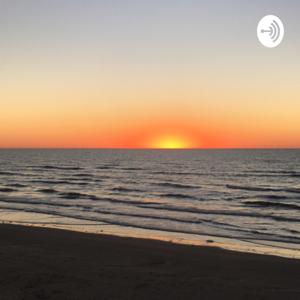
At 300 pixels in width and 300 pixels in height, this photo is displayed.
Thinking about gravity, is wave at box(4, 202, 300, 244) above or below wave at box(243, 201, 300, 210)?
below

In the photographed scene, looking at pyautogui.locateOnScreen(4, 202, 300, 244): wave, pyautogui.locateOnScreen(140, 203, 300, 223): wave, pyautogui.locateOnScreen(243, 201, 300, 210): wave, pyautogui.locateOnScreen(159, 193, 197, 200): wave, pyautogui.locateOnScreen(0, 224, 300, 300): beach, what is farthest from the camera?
pyautogui.locateOnScreen(159, 193, 197, 200): wave

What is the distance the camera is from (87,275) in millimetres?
7609

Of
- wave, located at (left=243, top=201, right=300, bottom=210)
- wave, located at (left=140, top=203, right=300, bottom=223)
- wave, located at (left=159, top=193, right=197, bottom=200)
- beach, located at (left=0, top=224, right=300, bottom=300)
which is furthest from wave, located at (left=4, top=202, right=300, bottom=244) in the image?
wave, located at (left=243, top=201, right=300, bottom=210)

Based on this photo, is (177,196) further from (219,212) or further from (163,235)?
(163,235)

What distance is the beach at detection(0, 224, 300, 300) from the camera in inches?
265

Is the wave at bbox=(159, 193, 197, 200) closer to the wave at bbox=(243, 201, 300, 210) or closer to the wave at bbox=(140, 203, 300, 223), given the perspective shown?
the wave at bbox=(243, 201, 300, 210)

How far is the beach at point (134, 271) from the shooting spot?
674 centimetres

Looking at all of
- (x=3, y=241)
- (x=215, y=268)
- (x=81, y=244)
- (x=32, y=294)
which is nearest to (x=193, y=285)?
(x=215, y=268)

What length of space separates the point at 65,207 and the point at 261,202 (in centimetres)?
1395

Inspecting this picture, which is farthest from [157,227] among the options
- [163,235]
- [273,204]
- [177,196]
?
[177,196]

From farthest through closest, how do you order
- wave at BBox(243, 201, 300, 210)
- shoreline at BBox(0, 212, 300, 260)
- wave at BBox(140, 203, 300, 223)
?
1. wave at BBox(243, 201, 300, 210)
2. wave at BBox(140, 203, 300, 223)
3. shoreline at BBox(0, 212, 300, 260)

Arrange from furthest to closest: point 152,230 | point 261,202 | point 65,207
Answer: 1. point 261,202
2. point 65,207
3. point 152,230

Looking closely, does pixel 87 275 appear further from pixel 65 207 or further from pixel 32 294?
pixel 65 207

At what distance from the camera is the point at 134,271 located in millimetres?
8133
